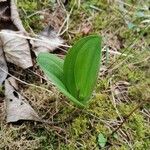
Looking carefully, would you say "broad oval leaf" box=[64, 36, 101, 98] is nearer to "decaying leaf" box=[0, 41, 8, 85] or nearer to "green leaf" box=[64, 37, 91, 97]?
"green leaf" box=[64, 37, 91, 97]

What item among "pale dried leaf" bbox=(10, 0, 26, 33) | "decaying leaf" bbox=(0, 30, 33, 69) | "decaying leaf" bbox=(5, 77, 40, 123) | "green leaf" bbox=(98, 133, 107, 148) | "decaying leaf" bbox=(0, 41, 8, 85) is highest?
"pale dried leaf" bbox=(10, 0, 26, 33)

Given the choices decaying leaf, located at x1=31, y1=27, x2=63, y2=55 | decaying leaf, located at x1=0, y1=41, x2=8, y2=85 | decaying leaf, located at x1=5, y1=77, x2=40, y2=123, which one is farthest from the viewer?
decaying leaf, located at x1=31, y1=27, x2=63, y2=55

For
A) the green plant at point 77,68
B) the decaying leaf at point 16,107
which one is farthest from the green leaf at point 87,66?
the decaying leaf at point 16,107

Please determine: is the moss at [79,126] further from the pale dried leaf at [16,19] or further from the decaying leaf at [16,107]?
the pale dried leaf at [16,19]

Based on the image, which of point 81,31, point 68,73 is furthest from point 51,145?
point 81,31

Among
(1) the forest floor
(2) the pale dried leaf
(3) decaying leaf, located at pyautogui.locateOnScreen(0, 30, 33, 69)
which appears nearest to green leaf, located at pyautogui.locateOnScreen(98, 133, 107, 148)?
(1) the forest floor

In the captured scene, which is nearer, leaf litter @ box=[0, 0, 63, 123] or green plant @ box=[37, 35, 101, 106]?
green plant @ box=[37, 35, 101, 106]

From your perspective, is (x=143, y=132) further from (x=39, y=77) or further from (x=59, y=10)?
(x=59, y=10)
